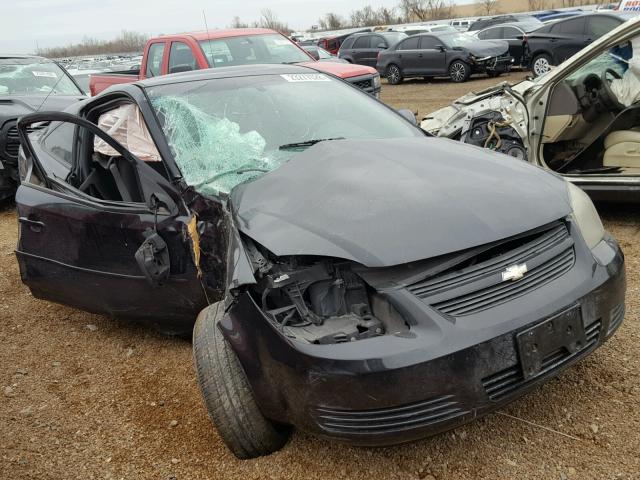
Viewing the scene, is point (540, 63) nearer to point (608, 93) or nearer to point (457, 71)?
point (457, 71)

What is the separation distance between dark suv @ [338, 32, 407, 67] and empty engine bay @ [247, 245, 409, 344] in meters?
18.0

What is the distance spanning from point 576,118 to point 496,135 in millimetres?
767

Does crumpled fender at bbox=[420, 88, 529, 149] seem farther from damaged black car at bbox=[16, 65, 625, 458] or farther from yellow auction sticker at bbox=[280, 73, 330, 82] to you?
damaged black car at bbox=[16, 65, 625, 458]

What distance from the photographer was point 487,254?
2217 millimetres

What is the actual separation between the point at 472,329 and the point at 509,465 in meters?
0.64

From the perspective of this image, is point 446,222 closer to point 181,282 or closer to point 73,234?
point 181,282

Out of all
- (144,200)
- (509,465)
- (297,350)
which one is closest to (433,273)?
(297,350)

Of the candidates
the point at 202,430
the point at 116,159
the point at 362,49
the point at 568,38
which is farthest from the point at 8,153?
the point at 362,49

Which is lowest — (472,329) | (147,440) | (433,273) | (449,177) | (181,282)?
(147,440)

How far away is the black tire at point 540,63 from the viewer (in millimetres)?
14594

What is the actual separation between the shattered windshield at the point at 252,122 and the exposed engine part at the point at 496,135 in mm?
1740

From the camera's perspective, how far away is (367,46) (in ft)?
→ 65.0

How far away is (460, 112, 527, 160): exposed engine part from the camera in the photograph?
498cm

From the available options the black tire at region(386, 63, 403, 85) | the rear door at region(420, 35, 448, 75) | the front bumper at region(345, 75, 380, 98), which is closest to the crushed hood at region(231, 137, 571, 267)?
the front bumper at region(345, 75, 380, 98)
